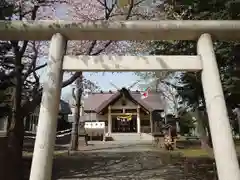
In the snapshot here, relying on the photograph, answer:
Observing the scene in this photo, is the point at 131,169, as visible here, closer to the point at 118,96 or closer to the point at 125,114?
the point at 125,114

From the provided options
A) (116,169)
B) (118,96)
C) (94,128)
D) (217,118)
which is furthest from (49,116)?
(118,96)

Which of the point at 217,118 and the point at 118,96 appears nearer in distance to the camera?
the point at 217,118

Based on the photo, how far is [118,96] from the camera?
95.6ft

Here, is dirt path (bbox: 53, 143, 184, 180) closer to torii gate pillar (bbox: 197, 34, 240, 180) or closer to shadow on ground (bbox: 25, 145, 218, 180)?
shadow on ground (bbox: 25, 145, 218, 180)

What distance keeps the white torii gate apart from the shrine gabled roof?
23.8 metres

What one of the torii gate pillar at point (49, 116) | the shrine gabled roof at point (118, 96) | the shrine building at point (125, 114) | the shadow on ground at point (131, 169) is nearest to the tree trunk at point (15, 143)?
the shadow on ground at point (131, 169)

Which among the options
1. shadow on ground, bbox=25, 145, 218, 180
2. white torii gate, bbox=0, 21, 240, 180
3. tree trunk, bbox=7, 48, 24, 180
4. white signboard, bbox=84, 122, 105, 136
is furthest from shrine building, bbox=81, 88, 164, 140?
white torii gate, bbox=0, 21, 240, 180

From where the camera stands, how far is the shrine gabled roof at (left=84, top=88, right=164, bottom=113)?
28891 mm

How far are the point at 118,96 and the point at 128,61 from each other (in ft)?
80.8

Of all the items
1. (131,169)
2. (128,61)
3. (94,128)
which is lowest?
(131,169)

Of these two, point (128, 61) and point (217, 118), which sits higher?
point (128, 61)

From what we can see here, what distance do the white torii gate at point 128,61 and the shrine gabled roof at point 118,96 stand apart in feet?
78.2

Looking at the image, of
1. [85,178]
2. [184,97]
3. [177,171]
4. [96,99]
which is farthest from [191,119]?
[85,178]

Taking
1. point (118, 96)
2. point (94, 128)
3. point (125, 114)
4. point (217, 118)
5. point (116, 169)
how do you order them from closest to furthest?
point (217, 118) → point (116, 169) → point (94, 128) → point (125, 114) → point (118, 96)
